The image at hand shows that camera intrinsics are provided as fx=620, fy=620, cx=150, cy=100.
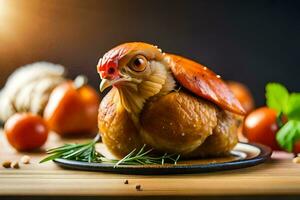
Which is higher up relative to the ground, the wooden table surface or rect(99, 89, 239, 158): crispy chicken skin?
rect(99, 89, 239, 158): crispy chicken skin

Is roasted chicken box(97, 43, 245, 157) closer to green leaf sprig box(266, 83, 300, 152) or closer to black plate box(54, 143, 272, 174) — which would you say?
black plate box(54, 143, 272, 174)

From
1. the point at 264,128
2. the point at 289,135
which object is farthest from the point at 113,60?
the point at 264,128

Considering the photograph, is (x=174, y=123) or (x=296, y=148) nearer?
(x=174, y=123)

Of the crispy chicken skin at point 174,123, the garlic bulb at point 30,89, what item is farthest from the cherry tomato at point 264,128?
the garlic bulb at point 30,89

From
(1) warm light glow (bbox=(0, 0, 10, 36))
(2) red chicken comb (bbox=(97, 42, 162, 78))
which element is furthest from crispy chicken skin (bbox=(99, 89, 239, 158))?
(1) warm light glow (bbox=(0, 0, 10, 36))

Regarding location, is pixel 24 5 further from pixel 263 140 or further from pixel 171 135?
pixel 171 135

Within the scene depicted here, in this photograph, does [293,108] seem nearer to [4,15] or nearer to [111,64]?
[111,64]

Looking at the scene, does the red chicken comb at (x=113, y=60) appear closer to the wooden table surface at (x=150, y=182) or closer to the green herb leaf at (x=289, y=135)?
the wooden table surface at (x=150, y=182)
